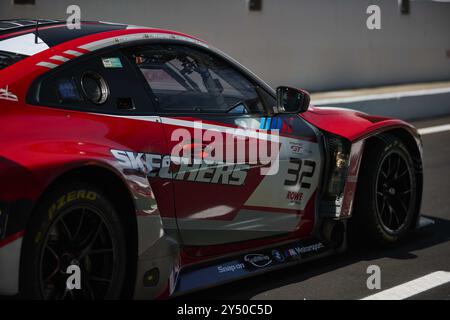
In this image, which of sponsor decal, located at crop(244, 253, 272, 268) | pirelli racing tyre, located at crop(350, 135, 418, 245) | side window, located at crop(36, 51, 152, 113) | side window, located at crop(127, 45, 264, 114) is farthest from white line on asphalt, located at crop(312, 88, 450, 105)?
side window, located at crop(36, 51, 152, 113)

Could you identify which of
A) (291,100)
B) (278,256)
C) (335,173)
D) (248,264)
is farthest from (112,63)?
(335,173)

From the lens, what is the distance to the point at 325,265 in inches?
227

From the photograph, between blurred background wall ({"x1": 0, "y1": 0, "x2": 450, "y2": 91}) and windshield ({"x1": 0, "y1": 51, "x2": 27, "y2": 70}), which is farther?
blurred background wall ({"x1": 0, "y1": 0, "x2": 450, "y2": 91})

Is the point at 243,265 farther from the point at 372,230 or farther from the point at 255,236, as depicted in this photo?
the point at 372,230

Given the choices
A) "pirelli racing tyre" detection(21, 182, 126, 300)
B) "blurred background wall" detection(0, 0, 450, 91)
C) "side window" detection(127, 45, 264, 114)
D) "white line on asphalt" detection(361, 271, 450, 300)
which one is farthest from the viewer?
"blurred background wall" detection(0, 0, 450, 91)

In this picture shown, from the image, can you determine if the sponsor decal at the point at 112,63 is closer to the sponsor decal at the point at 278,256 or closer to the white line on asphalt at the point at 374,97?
the sponsor decal at the point at 278,256

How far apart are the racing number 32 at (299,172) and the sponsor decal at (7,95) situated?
1.94 metres

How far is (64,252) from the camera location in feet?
13.1

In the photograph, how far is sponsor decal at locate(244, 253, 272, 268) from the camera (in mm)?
5145

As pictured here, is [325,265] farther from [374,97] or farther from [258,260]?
[374,97]

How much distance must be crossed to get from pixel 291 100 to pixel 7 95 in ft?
Answer: 6.63

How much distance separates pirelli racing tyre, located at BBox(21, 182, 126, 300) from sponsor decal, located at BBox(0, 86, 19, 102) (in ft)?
1.51

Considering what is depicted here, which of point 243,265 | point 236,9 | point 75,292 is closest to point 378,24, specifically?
point 236,9

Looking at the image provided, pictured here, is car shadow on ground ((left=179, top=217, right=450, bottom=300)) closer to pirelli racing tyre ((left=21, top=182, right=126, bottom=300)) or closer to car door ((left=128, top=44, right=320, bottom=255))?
car door ((left=128, top=44, right=320, bottom=255))
